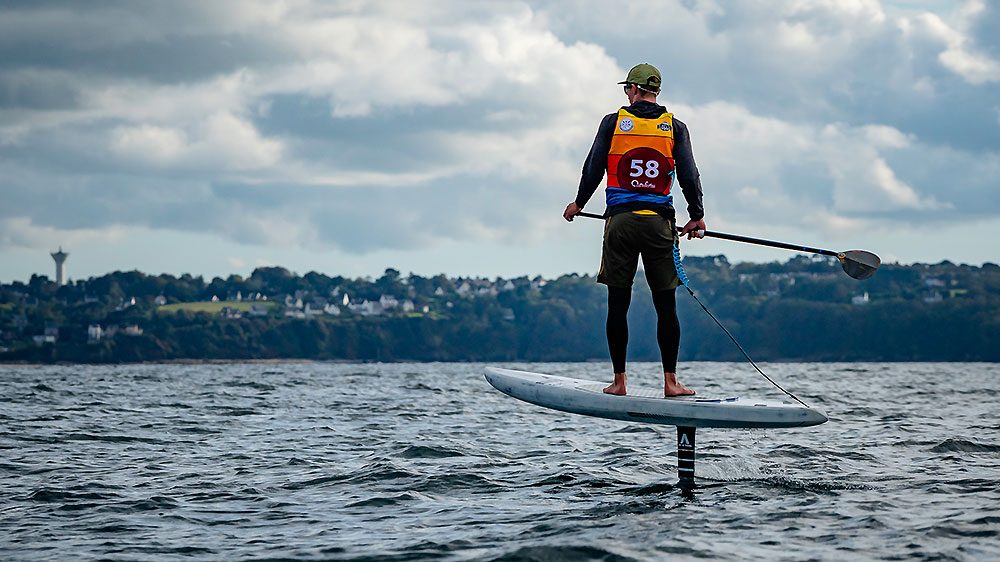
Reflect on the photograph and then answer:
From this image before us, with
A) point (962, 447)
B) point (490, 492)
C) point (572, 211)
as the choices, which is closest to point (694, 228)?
point (572, 211)

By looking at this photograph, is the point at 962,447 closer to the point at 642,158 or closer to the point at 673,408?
the point at 673,408

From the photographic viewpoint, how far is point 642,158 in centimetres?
1025

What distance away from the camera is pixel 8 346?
6772 inches

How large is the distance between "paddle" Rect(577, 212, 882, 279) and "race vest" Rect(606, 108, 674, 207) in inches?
18.9

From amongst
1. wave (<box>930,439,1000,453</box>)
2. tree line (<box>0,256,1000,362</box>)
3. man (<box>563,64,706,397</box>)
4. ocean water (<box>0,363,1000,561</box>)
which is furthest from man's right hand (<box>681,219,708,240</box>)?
tree line (<box>0,256,1000,362</box>)

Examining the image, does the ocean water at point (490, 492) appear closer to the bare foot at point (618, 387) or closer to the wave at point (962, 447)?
the wave at point (962, 447)

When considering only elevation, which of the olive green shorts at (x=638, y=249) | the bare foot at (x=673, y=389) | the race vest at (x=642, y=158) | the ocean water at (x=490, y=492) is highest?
the race vest at (x=642, y=158)

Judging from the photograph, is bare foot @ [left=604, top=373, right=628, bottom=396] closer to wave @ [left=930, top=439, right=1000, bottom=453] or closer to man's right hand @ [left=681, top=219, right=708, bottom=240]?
man's right hand @ [left=681, top=219, right=708, bottom=240]

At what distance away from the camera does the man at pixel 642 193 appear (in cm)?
1025

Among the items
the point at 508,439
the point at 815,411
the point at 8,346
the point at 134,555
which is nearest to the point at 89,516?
the point at 134,555

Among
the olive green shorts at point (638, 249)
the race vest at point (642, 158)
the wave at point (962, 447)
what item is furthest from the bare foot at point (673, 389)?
the wave at point (962, 447)

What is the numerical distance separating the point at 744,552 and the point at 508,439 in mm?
8858

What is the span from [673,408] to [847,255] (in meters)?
2.86

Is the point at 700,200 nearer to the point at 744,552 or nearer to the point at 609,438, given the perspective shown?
the point at 744,552
